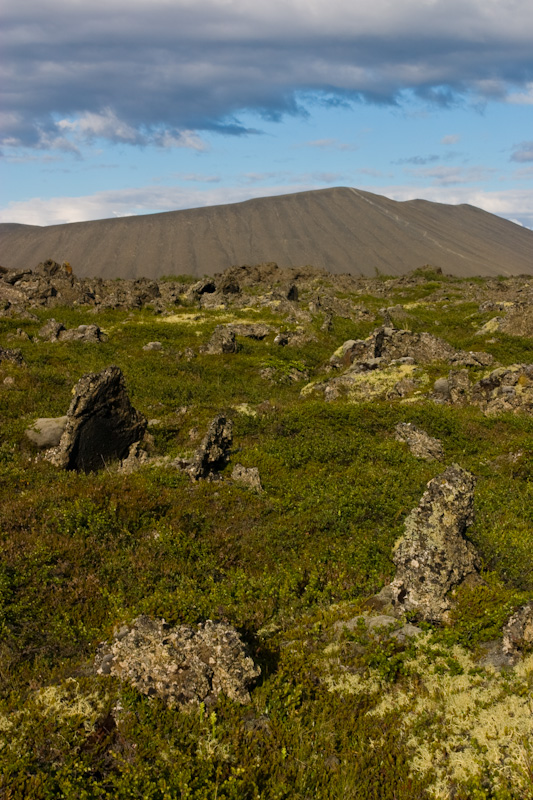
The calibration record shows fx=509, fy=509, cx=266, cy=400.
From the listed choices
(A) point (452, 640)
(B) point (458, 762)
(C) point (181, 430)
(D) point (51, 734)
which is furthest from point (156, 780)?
(C) point (181, 430)

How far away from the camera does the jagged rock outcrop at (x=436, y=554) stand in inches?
360

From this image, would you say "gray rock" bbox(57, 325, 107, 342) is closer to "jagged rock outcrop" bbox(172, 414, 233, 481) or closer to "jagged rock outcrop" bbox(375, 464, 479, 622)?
"jagged rock outcrop" bbox(172, 414, 233, 481)

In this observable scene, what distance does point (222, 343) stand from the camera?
34938 mm

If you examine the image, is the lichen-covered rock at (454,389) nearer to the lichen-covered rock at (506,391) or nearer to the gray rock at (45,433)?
the lichen-covered rock at (506,391)

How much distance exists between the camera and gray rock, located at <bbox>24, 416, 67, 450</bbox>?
17781mm

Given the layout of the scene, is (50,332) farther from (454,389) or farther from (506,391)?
(506,391)

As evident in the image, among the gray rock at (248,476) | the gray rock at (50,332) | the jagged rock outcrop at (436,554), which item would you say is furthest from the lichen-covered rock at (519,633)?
the gray rock at (50,332)

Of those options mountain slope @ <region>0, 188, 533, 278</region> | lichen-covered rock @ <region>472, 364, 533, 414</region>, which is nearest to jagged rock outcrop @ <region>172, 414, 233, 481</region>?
lichen-covered rock @ <region>472, 364, 533, 414</region>

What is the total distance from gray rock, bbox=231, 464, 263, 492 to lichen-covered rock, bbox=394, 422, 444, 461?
558 centimetres

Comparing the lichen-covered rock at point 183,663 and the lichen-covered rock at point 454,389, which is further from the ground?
the lichen-covered rock at point 454,389

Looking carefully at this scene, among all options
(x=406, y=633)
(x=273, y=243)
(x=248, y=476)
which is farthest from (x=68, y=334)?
(x=273, y=243)

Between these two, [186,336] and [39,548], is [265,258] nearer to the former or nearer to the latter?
[186,336]

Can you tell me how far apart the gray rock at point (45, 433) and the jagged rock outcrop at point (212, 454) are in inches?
186

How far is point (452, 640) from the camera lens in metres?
8.09
